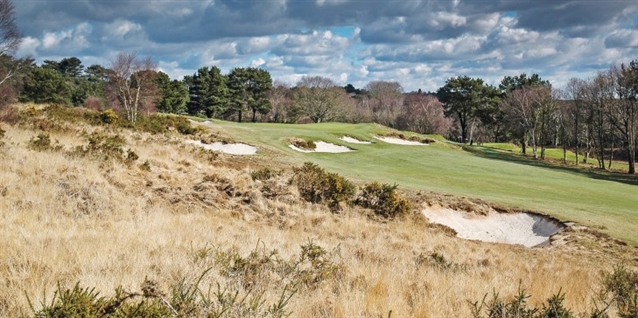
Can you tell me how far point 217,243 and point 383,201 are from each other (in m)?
8.17

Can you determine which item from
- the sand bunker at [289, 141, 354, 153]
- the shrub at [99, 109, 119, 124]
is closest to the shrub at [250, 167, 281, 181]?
the shrub at [99, 109, 119, 124]

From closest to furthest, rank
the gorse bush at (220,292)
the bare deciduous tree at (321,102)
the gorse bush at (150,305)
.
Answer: the gorse bush at (150,305)
the gorse bush at (220,292)
the bare deciduous tree at (321,102)

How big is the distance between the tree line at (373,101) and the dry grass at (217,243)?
1534 centimetres

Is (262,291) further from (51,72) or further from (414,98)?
(414,98)

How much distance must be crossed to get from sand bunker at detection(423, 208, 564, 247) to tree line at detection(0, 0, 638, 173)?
72.5 feet

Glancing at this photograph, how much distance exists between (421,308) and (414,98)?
11924 centimetres

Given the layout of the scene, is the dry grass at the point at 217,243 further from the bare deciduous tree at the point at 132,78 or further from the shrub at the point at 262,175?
the bare deciduous tree at the point at 132,78

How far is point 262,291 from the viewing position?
495cm

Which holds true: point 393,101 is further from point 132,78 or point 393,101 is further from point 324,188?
point 324,188

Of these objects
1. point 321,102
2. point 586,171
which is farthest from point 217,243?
point 321,102

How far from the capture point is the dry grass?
16.0 feet

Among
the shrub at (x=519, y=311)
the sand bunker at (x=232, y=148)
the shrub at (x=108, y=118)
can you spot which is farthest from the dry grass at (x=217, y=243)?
the shrub at (x=108, y=118)

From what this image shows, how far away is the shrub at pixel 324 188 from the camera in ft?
47.9

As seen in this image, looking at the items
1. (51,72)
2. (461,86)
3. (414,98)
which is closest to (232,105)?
(51,72)
